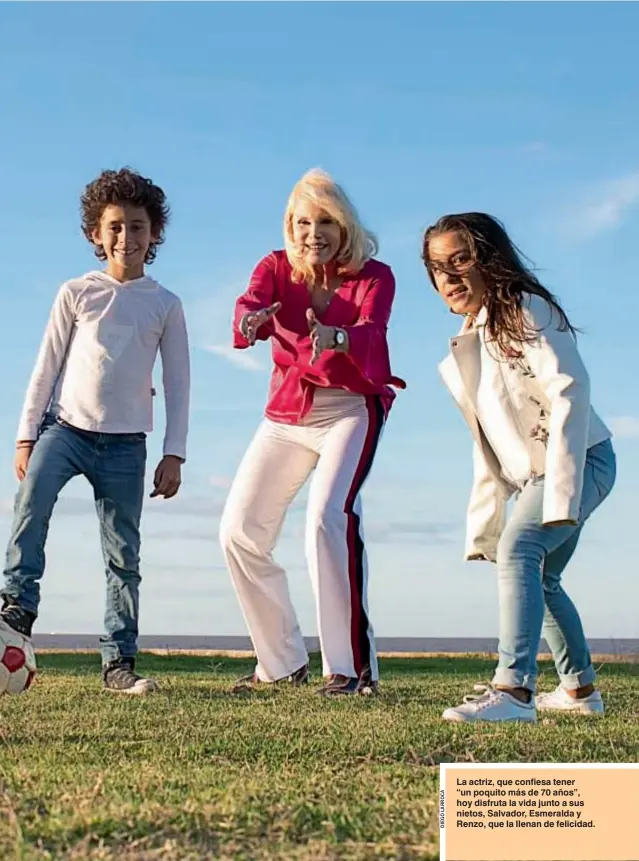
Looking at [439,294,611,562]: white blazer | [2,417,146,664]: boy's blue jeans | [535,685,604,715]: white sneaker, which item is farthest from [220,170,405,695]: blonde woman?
[535,685,604,715]: white sneaker

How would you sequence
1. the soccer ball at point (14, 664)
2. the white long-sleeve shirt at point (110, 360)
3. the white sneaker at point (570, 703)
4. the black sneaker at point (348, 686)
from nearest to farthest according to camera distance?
the soccer ball at point (14, 664), the white sneaker at point (570, 703), the black sneaker at point (348, 686), the white long-sleeve shirt at point (110, 360)

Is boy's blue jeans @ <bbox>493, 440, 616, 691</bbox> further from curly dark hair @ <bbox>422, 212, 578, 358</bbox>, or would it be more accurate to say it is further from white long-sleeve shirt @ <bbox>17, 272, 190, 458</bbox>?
white long-sleeve shirt @ <bbox>17, 272, 190, 458</bbox>

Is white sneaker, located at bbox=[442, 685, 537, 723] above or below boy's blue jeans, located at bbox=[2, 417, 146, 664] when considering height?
below

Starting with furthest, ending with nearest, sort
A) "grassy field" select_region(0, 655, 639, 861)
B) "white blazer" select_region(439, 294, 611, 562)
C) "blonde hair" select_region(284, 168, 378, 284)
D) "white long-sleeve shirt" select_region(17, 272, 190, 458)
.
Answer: "white long-sleeve shirt" select_region(17, 272, 190, 458) → "blonde hair" select_region(284, 168, 378, 284) → "white blazer" select_region(439, 294, 611, 562) → "grassy field" select_region(0, 655, 639, 861)

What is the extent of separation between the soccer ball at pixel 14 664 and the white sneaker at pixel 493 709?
1815mm

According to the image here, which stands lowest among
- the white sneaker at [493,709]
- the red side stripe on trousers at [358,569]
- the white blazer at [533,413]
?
the white sneaker at [493,709]

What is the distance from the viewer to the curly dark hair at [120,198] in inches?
261

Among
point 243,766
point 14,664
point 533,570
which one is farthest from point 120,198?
point 243,766

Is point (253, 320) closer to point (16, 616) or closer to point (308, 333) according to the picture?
point (308, 333)

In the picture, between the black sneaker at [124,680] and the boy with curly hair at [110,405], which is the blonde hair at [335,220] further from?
the black sneaker at [124,680]

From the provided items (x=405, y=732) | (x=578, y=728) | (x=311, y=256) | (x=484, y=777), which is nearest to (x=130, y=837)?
(x=484, y=777)

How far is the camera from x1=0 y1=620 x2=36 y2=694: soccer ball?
5.04 meters

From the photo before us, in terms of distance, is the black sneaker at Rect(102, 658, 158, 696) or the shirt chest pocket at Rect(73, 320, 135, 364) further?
the shirt chest pocket at Rect(73, 320, 135, 364)

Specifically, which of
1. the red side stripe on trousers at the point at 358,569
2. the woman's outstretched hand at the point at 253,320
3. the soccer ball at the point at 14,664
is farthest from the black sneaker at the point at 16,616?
the woman's outstretched hand at the point at 253,320
